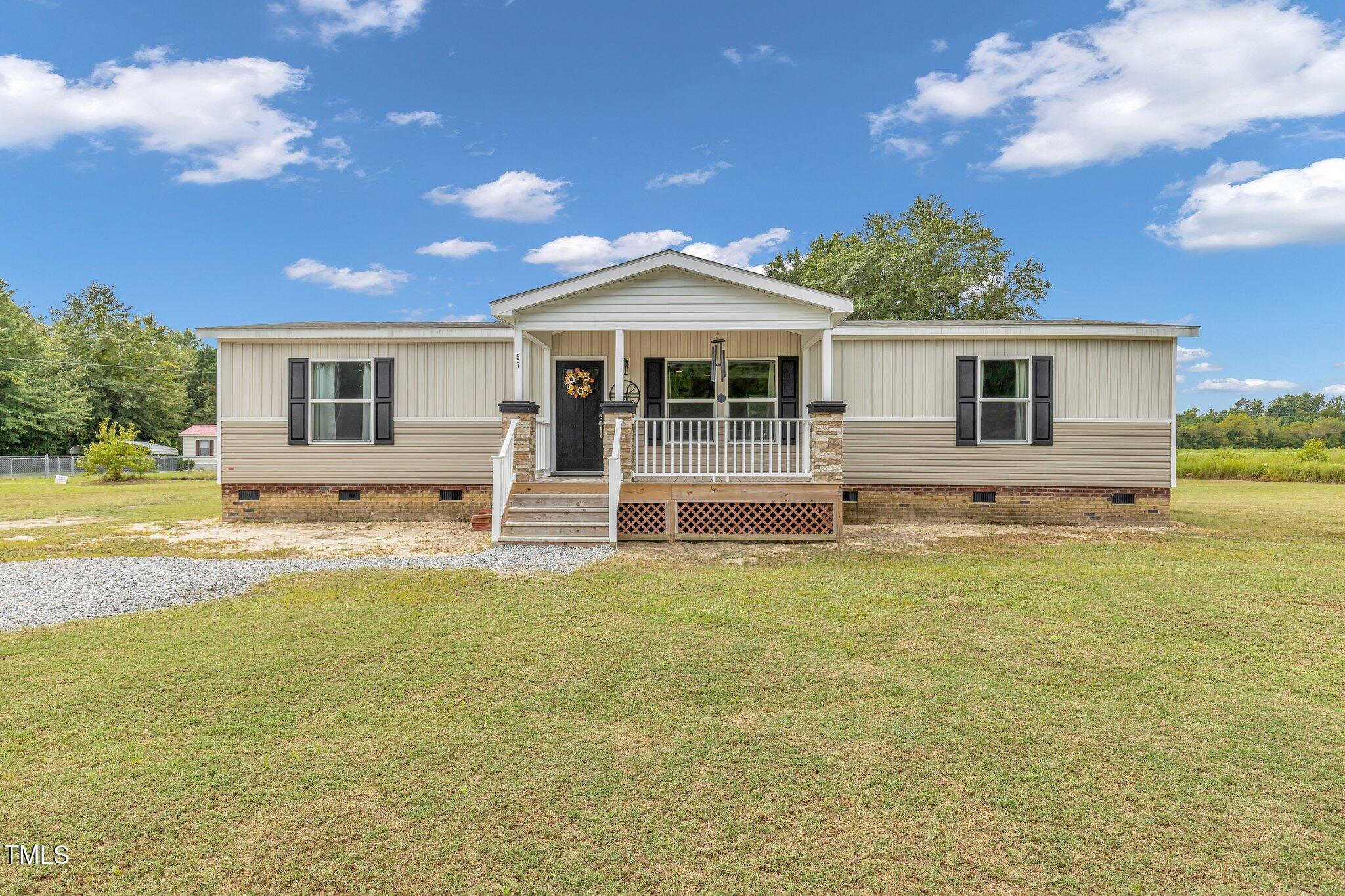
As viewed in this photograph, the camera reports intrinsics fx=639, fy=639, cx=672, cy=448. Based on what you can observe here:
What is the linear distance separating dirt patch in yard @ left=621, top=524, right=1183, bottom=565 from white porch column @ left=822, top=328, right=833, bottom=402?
1874 millimetres

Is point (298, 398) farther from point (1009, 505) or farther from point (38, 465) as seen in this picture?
point (38, 465)

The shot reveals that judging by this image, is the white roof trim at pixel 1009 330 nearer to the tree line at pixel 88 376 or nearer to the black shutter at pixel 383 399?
the black shutter at pixel 383 399

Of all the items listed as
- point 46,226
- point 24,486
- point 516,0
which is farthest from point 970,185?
point 46,226

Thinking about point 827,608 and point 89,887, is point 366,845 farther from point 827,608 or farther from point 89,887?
point 827,608

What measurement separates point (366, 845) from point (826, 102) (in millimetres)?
23272

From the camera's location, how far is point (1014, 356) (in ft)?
32.8

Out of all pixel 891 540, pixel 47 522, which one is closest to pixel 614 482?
pixel 891 540

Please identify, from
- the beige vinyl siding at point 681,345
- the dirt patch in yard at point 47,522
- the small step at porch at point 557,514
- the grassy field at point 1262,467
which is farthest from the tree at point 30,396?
the grassy field at point 1262,467

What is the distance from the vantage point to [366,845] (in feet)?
6.72

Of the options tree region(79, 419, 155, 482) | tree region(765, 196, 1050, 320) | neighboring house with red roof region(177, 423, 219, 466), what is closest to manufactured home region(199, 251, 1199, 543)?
tree region(765, 196, 1050, 320)

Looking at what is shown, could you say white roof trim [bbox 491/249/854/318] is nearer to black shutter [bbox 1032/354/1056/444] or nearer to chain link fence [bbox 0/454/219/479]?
black shutter [bbox 1032/354/1056/444]

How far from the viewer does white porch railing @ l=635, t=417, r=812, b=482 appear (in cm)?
877

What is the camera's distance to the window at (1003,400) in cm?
1005

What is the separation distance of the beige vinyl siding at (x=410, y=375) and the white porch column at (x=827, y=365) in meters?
4.92
